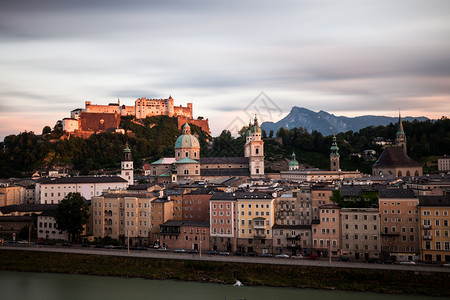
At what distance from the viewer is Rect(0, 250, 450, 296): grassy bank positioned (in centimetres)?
3159

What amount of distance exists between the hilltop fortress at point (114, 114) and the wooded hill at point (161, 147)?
301 cm

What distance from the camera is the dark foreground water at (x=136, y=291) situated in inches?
1227

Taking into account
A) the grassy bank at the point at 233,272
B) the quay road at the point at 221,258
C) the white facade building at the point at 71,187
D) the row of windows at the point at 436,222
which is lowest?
the grassy bank at the point at 233,272

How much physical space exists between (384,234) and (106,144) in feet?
235

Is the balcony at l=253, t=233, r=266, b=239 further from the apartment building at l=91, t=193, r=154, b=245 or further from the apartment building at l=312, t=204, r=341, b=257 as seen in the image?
the apartment building at l=91, t=193, r=154, b=245

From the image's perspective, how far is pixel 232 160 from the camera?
86.4 m

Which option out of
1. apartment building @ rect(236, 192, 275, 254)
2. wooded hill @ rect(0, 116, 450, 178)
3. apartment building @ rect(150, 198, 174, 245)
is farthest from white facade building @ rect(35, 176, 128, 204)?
wooded hill @ rect(0, 116, 450, 178)

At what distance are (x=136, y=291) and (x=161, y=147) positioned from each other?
7338 cm

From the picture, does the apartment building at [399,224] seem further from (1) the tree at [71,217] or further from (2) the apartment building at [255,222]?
(1) the tree at [71,217]

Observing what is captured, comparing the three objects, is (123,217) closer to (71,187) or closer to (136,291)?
(136,291)

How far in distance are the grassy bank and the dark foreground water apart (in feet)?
2.18

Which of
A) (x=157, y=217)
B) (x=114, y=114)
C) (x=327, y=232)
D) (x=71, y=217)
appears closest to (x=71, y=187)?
(x=71, y=217)

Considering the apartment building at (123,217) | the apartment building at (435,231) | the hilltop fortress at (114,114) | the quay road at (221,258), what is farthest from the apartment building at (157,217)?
the hilltop fortress at (114,114)

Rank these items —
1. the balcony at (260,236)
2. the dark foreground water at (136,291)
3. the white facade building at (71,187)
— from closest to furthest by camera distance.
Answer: the dark foreground water at (136,291) → the balcony at (260,236) → the white facade building at (71,187)
